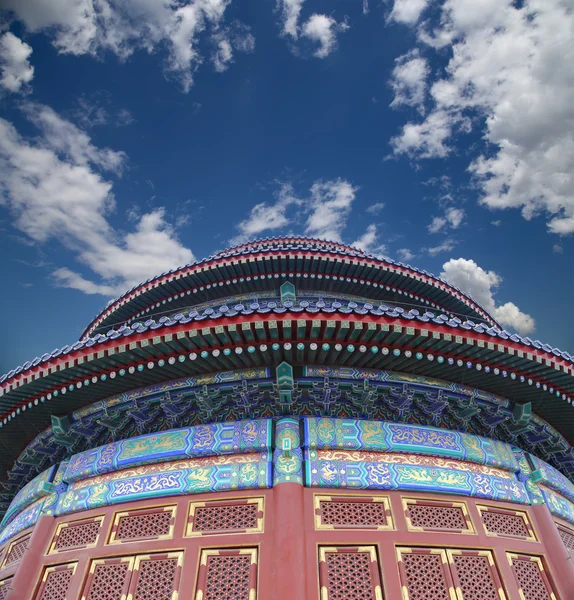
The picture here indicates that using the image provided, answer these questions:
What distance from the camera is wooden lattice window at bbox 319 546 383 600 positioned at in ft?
17.4

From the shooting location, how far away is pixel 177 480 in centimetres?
635

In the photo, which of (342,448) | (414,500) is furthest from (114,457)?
(414,500)

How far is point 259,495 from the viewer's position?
19.8 ft

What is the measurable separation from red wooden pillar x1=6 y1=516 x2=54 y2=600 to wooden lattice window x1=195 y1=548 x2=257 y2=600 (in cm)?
263

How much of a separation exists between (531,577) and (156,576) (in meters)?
4.91

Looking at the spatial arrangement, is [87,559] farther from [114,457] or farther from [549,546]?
[549,546]

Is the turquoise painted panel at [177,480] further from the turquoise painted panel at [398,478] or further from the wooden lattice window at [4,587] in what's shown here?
the wooden lattice window at [4,587]

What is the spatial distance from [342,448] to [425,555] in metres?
1.64

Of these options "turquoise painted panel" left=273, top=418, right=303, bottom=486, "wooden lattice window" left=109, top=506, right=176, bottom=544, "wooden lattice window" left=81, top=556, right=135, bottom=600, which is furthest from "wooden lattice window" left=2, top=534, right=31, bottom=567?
"turquoise painted panel" left=273, top=418, right=303, bottom=486

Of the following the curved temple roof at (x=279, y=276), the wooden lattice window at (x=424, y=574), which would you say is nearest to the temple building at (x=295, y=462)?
the wooden lattice window at (x=424, y=574)

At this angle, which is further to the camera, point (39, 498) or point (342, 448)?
point (39, 498)

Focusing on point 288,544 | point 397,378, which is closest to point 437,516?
point 397,378

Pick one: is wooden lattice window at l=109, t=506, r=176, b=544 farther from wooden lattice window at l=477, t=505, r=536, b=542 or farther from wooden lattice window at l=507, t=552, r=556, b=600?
wooden lattice window at l=507, t=552, r=556, b=600

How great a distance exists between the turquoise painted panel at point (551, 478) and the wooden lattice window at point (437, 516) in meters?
1.73
